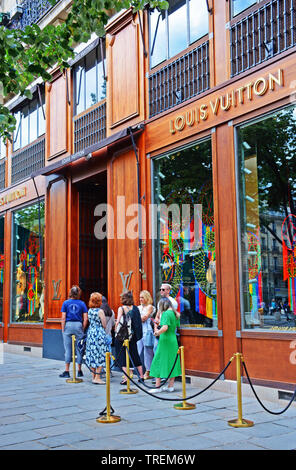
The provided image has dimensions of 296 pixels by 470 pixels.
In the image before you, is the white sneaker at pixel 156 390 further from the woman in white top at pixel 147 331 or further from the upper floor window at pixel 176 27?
the upper floor window at pixel 176 27

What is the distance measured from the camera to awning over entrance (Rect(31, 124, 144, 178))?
1143 centimetres

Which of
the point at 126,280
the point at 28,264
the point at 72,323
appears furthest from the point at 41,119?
the point at 72,323

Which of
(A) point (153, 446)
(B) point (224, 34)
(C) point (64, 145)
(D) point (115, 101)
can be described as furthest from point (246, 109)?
(C) point (64, 145)

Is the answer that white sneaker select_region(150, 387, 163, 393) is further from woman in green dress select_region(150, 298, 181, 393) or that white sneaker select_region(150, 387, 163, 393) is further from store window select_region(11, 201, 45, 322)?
store window select_region(11, 201, 45, 322)

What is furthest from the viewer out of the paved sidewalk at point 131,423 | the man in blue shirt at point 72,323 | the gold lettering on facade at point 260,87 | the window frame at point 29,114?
the window frame at point 29,114

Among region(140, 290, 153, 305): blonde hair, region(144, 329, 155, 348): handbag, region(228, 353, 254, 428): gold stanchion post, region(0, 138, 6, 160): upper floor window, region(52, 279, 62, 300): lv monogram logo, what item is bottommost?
region(228, 353, 254, 428): gold stanchion post

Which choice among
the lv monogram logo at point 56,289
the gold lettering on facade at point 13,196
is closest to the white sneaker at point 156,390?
the lv monogram logo at point 56,289

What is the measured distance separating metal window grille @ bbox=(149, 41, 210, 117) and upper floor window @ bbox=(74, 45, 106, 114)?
7.85 ft

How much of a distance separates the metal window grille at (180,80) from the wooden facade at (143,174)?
16 cm

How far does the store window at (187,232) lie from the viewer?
9.83m

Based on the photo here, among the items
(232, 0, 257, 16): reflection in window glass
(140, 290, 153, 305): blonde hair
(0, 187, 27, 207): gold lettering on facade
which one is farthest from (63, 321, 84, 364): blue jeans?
(0, 187, 27, 207): gold lettering on facade

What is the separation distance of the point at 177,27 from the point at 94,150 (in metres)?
Answer: 3.31

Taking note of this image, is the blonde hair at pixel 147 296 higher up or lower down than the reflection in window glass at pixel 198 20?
lower down
